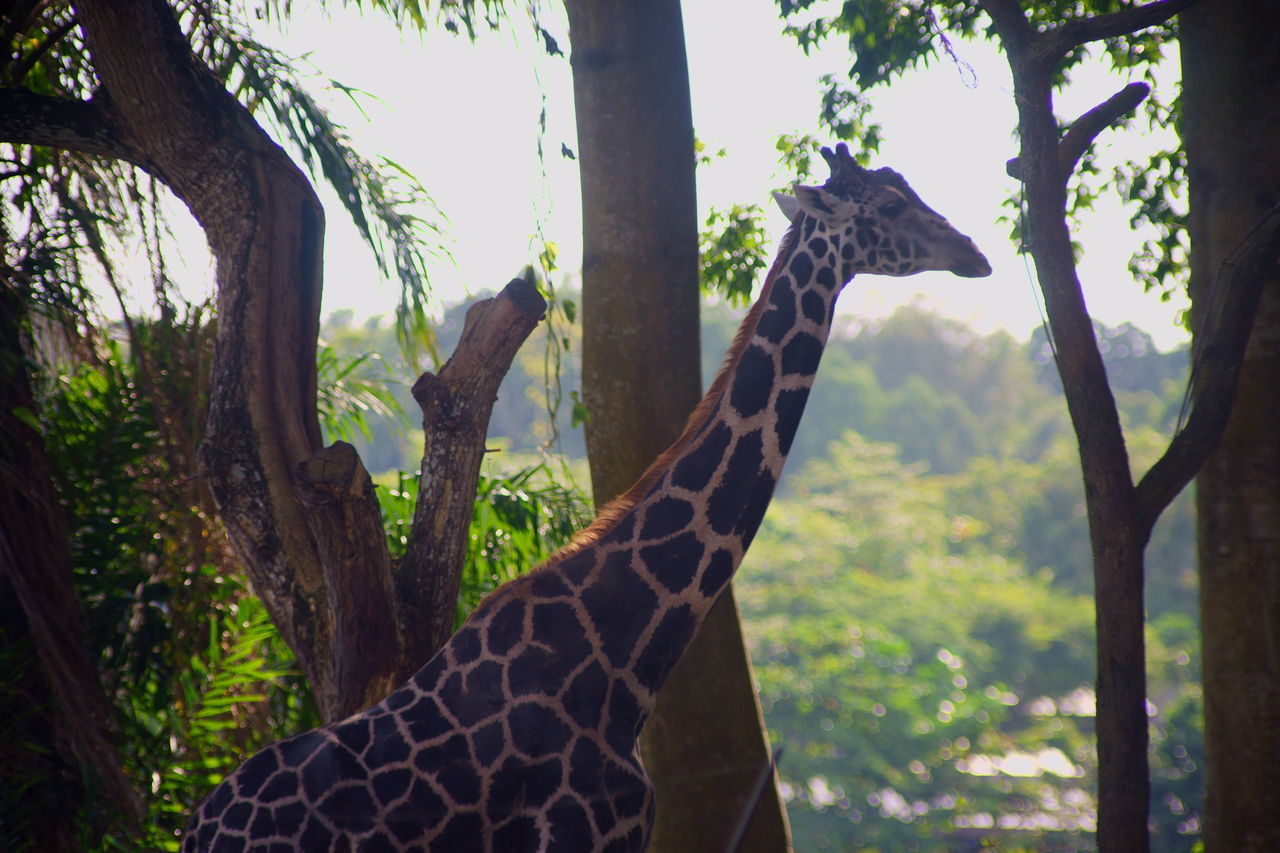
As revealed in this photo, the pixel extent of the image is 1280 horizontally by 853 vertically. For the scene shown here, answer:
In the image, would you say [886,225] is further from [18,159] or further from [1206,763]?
[18,159]

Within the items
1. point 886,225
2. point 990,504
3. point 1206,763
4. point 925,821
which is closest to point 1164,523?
point 990,504

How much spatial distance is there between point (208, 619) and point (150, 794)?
37.6 inches

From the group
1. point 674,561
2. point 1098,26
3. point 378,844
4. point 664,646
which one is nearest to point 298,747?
point 378,844

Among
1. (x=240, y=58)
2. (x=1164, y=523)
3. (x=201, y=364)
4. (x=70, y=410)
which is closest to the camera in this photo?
(x=240, y=58)

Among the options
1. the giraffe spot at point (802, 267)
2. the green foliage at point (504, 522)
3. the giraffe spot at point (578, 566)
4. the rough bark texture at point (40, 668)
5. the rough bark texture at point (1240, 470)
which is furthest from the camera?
the green foliage at point (504, 522)

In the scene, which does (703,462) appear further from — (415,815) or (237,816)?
(237,816)

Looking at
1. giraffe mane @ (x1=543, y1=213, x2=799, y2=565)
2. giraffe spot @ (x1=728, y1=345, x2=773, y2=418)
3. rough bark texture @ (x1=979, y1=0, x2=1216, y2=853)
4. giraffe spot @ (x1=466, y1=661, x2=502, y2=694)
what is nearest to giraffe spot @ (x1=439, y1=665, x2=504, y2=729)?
giraffe spot @ (x1=466, y1=661, x2=502, y2=694)

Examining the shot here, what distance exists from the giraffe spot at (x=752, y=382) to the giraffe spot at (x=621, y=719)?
0.99 meters

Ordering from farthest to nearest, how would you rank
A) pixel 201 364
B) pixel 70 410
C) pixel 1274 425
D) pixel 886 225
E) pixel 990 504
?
1. pixel 990 504
2. pixel 70 410
3. pixel 201 364
4. pixel 1274 425
5. pixel 886 225

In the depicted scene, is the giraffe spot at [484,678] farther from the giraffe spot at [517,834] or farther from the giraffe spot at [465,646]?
the giraffe spot at [517,834]

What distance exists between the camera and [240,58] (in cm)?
490

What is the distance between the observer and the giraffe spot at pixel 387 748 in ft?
9.87

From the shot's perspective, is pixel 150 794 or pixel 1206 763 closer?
pixel 1206 763

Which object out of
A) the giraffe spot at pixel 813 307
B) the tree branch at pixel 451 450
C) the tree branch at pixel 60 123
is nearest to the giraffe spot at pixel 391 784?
the tree branch at pixel 451 450
